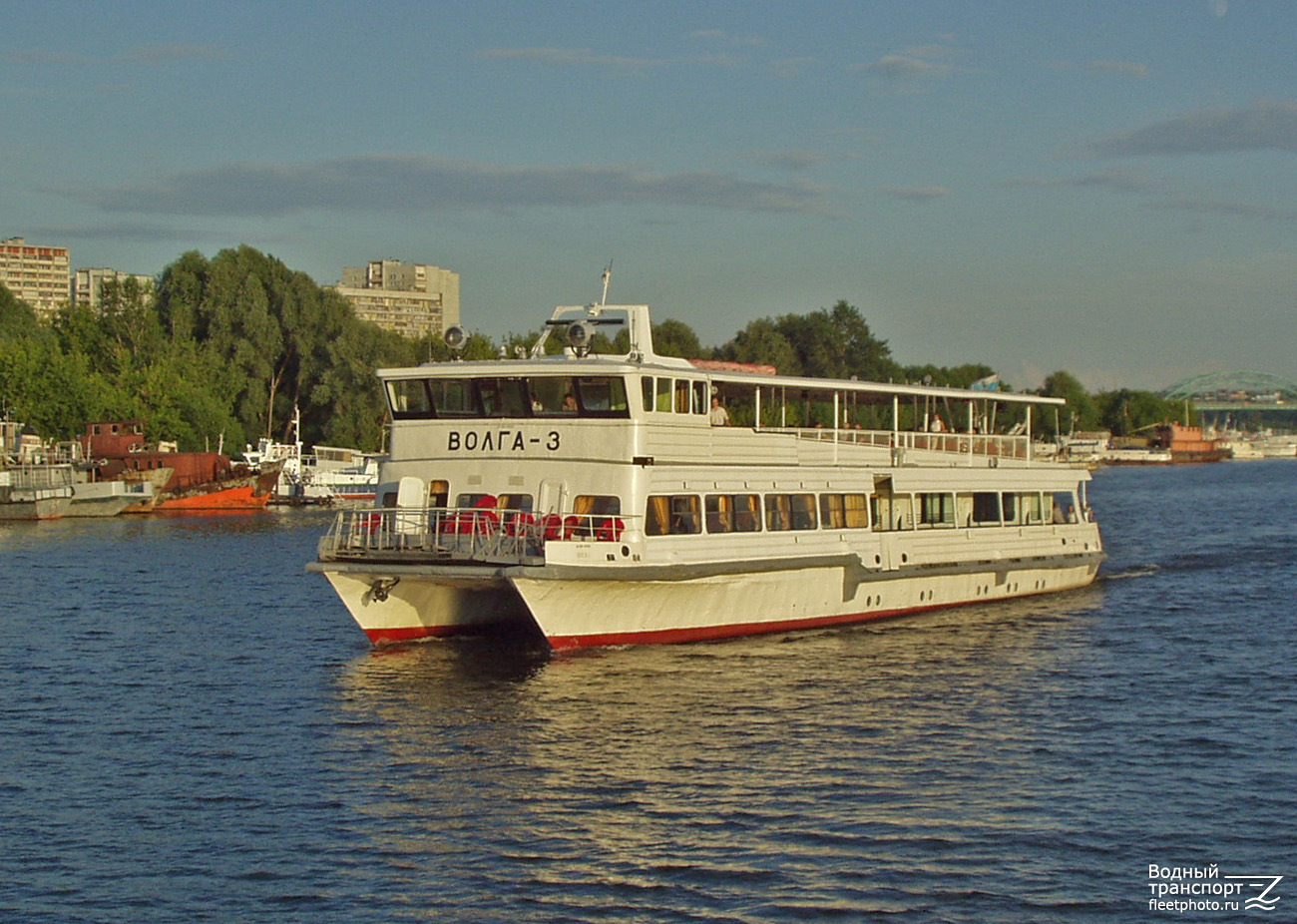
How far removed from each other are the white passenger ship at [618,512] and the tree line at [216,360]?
227ft

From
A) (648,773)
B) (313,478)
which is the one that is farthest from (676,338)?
(648,773)

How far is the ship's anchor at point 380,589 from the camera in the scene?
29328 millimetres

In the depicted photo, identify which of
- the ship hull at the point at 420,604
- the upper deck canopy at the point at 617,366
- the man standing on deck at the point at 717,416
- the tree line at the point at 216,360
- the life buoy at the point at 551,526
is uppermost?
the tree line at the point at 216,360

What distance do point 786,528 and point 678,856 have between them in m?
15.5

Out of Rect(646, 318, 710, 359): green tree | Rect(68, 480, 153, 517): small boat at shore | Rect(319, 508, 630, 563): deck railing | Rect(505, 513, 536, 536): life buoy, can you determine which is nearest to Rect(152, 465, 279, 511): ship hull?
Rect(68, 480, 153, 517): small boat at shore

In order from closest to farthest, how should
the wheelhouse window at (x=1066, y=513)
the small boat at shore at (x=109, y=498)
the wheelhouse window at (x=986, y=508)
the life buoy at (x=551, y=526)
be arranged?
Result: the life buoy at (x=551, y=526)
the wheelhouse window at (x=986, y=508)
the wheelhouse window at (x=1066, y=513)
the small boat at shore at (x=109, y=498)

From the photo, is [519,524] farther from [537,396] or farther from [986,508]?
[986,508]

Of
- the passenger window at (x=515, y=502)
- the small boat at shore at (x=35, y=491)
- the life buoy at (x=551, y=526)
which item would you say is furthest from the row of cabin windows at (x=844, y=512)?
the small boat at shore at (x=35, y=491)

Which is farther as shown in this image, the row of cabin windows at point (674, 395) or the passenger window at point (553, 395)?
the row of cabin windows at point (674, 395)

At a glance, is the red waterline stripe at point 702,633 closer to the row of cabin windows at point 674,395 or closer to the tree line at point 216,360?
the row of cabin windows at point 674,395

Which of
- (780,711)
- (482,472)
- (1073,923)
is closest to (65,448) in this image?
(482,472)

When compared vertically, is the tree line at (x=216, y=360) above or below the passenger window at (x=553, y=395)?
above

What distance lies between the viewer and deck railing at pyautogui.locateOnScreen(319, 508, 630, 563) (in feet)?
90.5

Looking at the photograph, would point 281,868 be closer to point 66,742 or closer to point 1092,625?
point 66,742
